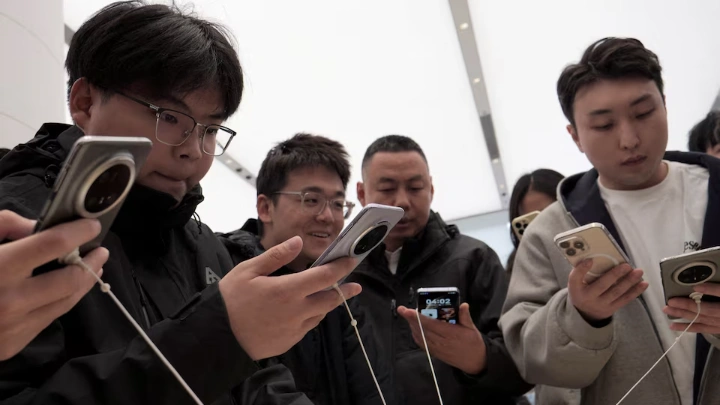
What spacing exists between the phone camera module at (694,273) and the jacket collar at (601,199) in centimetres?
25

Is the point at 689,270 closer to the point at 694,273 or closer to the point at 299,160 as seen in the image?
the point at 694,273

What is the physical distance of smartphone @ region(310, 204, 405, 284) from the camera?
0.77 m

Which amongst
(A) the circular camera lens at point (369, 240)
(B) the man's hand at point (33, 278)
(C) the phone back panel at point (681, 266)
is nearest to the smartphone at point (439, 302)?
(C) the phone back panel at point (681, 266)

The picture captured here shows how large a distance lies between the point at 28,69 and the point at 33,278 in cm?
149

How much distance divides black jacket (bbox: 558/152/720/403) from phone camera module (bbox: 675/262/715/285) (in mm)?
241

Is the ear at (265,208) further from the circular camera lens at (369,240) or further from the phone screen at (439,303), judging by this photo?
the circular camera lens at (369,240)

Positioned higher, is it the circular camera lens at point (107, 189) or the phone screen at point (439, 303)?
the circular camera lens at point (107, 189)

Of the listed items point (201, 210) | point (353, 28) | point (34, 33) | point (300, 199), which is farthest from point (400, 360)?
point (201, 210)

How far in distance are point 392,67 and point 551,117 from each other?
1069 mm

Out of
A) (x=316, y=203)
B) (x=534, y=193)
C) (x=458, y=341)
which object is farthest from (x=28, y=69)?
(x=534, y=193)

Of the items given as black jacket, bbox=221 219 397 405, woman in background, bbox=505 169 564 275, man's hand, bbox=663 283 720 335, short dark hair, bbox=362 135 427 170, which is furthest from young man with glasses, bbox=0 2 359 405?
woman in background, bbox=505 169 564 275

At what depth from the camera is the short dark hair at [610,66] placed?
1.48 meters

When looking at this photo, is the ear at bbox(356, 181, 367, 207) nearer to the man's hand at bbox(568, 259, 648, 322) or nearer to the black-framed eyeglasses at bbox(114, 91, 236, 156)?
the man's hand at bbox(568, 259, 648, 322)

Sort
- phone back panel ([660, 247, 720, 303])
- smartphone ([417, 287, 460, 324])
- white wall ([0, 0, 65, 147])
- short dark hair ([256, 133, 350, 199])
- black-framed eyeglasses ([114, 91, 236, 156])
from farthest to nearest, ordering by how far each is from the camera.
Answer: short dark hair ([256, 133, 350, 199]) → white wall ([0, 0, 65, 147]) → smartphone ([417, 287, 460, 324]) → phone back panel ([660, 247, 720, 303]) → black-framed eyeglasses ([114, 91, 236, 156])
